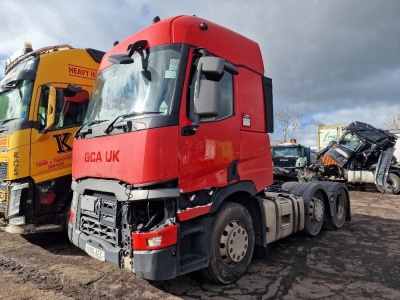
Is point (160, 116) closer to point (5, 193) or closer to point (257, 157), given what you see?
point (257, 157)

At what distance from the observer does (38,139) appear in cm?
524

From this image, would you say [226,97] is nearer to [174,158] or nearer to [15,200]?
[174,158]

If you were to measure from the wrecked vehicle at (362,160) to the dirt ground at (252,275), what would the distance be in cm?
809

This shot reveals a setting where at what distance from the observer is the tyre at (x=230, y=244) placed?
365cm

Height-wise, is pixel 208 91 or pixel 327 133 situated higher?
pixel 327 133

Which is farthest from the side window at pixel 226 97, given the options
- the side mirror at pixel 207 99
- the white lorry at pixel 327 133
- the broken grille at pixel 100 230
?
the white lorry at pixel 327 133

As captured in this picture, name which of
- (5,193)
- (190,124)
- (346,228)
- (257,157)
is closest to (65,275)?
(5,193)

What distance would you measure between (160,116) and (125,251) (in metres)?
1.42

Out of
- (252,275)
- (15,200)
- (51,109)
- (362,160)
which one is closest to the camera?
(252,275)

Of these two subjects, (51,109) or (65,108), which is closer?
(51,109)

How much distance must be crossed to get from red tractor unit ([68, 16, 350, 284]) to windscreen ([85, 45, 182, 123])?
0.5 inches

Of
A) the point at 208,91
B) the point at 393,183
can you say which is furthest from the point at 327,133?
the point at 208,91

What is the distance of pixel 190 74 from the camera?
344 centimetres

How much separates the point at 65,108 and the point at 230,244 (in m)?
3.72
